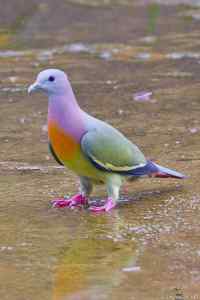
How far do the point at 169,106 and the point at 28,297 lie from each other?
4.22 metres

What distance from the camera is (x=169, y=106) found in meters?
8.20

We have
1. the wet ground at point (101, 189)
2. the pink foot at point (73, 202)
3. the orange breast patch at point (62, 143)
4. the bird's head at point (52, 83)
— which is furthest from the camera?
the pink foot at point (73, 202)

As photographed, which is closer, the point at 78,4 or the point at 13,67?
the point at 13,67

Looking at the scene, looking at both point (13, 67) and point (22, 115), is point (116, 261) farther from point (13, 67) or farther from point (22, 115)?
point (13, 67)

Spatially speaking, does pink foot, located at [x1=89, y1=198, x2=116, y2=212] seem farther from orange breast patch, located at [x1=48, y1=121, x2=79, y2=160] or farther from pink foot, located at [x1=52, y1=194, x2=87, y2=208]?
orange breast patch, located at [x1=48, y1=121, x2=79, y2=160]

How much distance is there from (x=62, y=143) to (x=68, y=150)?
0.05 meters

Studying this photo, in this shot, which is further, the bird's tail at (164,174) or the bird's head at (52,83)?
the bird's tail at (164,174)

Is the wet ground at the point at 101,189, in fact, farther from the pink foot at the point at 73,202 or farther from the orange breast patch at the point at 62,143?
the orange breast patch at the point at 62,143

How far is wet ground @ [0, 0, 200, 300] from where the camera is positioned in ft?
14.5

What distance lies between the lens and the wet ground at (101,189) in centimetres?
443

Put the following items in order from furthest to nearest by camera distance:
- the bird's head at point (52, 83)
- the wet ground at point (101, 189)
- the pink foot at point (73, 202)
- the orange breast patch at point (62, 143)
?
the pink foot at point (73, 202) < the bird's head at point (52, 83) < the orange breast patch at point (62, 143) < the wet ground at point (101, 189)

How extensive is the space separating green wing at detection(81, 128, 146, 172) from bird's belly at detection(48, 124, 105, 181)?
32 mm

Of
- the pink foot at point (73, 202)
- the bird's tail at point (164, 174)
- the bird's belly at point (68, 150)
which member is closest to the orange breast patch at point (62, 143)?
the bird's belly at point (68, 150)

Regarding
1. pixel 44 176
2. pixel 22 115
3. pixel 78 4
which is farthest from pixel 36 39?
pixel 44 176
